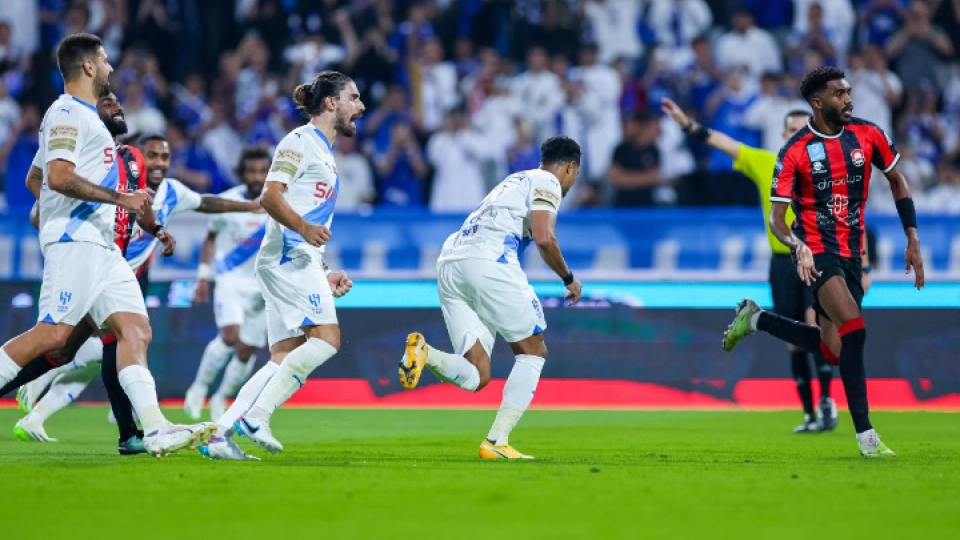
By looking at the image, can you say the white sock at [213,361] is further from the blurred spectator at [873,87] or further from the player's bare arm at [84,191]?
the blurred spectator at [873,87]

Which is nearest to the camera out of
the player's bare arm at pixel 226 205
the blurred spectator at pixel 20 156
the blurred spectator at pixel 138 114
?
the player's bare arm at pixel 226 205

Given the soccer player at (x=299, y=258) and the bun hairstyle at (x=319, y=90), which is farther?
the bun hairstyle at (x=319, y=90)

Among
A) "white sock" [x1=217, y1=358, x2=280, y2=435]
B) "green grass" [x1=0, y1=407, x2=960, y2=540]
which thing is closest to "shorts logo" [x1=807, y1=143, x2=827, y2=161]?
"green grass" [x1=0, y1=407, x2=960, y2=540]

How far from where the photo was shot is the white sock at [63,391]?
38.3 feet

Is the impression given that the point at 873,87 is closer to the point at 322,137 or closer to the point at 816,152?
the point at 816,152

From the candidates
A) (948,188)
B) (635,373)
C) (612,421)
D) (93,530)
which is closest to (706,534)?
(93,530)

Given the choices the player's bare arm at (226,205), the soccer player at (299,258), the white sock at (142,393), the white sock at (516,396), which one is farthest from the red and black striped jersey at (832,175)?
the white sock at (142,393)

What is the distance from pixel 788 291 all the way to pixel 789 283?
0.07 meters

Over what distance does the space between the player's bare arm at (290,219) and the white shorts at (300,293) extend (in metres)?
0.38

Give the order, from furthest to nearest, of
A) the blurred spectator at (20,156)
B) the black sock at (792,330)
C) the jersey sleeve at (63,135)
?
the blurred spectator at (20,156)
the black sock at (792,330)
the jersey sleeve at (63,135)

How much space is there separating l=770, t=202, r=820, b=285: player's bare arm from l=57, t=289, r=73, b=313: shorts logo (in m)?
4.53

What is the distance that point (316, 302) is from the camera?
9508mm

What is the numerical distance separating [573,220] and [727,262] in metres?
1.75

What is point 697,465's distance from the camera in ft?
29.9
